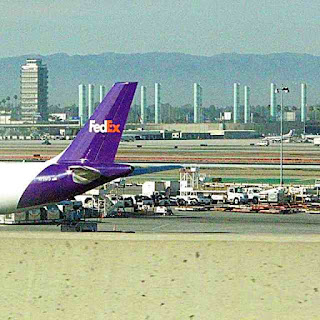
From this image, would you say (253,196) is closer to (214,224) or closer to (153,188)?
(153,188)

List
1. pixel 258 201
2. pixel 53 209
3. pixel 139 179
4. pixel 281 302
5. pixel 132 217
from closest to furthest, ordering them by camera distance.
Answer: pixel 281 302 < pixel 53 209 < pixel 132 217 < pixel 258 201 < pixel 139 179

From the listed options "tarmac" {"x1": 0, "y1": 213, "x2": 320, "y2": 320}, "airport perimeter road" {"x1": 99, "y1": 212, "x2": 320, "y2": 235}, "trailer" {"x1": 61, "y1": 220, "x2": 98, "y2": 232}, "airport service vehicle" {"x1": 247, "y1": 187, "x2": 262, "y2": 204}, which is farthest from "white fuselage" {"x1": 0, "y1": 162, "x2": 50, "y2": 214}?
"airport service vehicle" {"x1": 247, "y1": 187, "x2": 262, "y2": 204}

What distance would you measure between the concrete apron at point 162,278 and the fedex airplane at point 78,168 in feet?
112

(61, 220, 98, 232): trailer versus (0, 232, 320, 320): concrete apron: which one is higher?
(0, 232, 320, 320): concrete apron

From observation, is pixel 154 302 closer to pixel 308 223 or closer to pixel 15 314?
pixel 15 314

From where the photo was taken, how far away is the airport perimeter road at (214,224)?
54.8 meters

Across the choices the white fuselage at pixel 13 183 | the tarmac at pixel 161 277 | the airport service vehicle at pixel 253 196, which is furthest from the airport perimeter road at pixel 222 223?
the tarmac at pixel 161 277

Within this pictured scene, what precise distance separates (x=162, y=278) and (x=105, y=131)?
3769cm

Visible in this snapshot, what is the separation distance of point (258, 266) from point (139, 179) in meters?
103

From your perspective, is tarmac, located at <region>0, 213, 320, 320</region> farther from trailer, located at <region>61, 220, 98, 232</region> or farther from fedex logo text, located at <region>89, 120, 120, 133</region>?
fedex logo text, located at <region>89, 120, 120, 133</region>

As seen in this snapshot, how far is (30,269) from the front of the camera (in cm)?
1082

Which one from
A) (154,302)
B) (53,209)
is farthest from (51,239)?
(53,209)

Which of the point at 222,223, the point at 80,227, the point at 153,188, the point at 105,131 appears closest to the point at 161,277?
the point at 80,227

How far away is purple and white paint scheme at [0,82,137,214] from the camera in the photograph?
44969 millimetres
